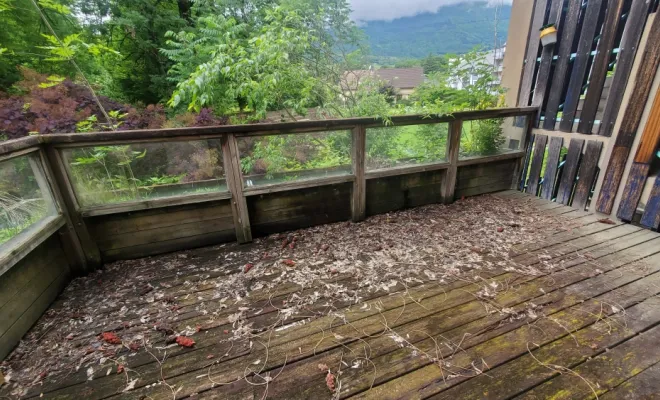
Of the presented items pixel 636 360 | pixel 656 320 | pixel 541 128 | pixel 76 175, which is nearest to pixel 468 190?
pixel 541 128

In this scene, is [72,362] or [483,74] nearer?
[72,362]

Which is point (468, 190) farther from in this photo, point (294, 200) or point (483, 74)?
point (294, 200)

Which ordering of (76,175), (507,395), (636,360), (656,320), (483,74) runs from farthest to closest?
(483,74) → (76,175) → (656,320) → (636,360) → (507,395)

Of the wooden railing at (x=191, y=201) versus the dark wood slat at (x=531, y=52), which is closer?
the wooden railing at (x=191, y=201)

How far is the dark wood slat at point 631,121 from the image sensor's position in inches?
103

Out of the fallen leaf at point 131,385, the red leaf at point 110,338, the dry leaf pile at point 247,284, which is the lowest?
the dry leaf pile at point 247,284

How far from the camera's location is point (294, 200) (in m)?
3.02

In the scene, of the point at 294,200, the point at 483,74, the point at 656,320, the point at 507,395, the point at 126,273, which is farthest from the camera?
the point at 483,74

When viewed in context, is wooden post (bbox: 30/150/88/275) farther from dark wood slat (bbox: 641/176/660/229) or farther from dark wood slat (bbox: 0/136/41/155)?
dark wood slat (bbox: 641/176/660/229)

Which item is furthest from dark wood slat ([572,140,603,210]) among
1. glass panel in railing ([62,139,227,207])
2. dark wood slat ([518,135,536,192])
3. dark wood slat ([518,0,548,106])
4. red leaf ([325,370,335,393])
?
glass panel in railing ([62,139,227,207])

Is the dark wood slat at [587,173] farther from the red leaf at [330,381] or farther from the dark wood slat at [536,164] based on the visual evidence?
the red leaf at [330,381]

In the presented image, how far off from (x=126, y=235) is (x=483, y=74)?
4507mm

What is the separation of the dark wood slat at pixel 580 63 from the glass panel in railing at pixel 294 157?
273cm

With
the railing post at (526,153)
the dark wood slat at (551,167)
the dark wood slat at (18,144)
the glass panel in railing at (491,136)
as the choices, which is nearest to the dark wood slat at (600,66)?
the dark wood slat at (551,167)
